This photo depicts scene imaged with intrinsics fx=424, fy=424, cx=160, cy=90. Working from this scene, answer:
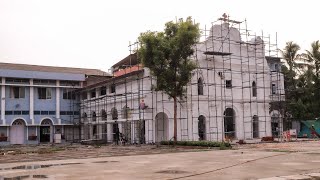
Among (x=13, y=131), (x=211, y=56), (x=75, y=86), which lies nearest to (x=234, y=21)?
(x=211, y=56)

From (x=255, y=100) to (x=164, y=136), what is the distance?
9.58m

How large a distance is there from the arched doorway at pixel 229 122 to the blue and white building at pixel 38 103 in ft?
49.6

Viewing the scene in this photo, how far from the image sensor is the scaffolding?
35.0 m

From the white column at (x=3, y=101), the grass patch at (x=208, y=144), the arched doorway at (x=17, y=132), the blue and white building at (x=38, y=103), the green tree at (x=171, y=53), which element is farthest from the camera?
the arched doorway at (x=17, y=132)

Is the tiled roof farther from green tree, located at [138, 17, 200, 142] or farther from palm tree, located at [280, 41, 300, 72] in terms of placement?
palm tree, located at [280, 41, 300, 72]

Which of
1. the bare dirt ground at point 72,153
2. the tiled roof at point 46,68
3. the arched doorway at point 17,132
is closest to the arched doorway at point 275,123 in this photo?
the bare dirt ground at point 72,153

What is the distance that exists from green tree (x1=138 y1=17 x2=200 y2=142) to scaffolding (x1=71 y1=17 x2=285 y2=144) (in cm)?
387

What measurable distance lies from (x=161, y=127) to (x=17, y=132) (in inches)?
600

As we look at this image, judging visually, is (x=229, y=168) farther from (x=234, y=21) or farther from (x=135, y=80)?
(x=234, y=21)

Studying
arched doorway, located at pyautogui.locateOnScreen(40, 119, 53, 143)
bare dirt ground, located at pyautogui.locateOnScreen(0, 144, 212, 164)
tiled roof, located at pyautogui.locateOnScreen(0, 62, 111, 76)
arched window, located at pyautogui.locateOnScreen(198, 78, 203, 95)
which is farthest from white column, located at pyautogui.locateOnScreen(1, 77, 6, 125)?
arched window, located at pyautogui.locateOnScreen(198, 78, 203, 95)

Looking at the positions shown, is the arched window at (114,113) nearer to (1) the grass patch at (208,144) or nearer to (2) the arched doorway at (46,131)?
(2) the arched doorway at (46,131)

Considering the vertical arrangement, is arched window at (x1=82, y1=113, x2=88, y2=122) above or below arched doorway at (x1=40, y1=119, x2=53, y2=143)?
above

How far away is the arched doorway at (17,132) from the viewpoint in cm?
4147

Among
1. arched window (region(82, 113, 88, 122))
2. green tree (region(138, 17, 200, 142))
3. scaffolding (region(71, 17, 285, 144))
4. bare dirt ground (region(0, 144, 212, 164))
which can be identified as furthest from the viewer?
arched window (region(82, 113, 88, 122))
